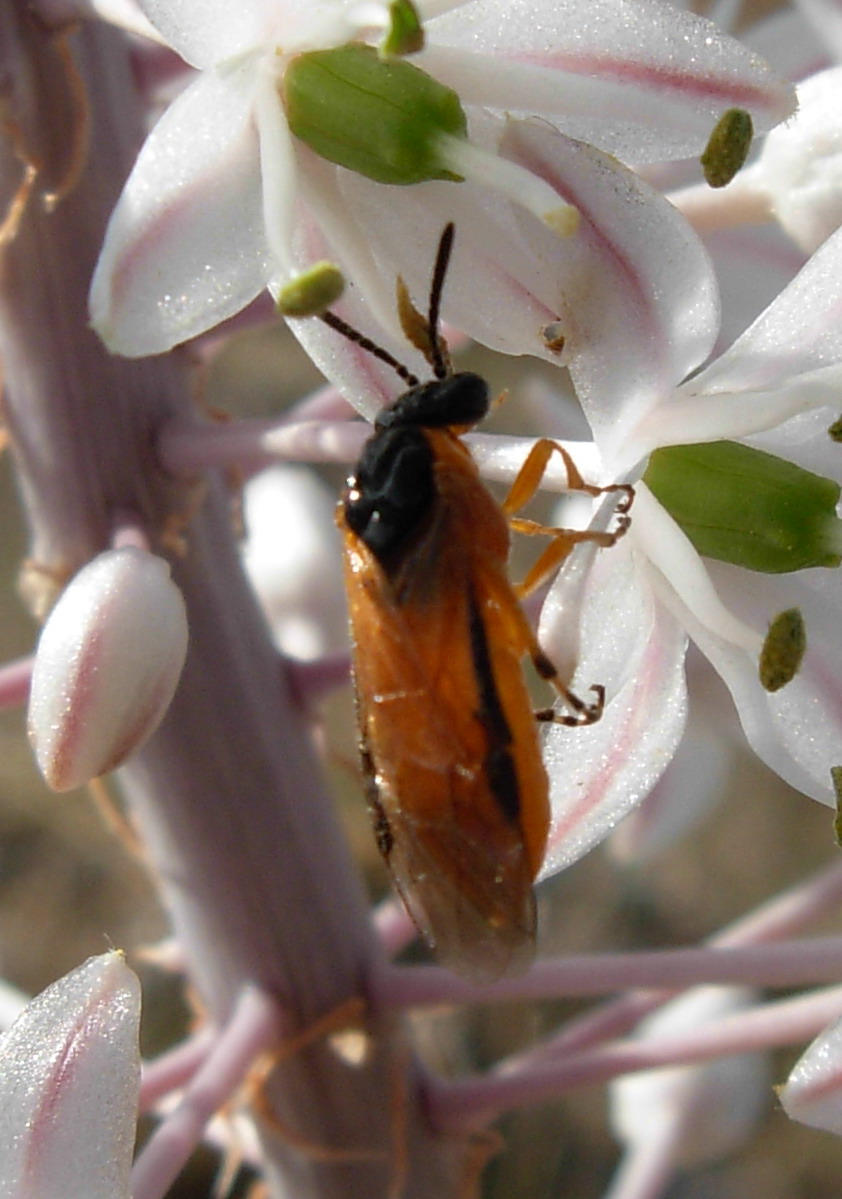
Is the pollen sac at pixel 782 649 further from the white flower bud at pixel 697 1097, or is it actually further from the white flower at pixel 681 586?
the white flower bud at pixel 697 1097

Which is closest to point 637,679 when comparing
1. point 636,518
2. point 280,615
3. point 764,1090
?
point 636,518

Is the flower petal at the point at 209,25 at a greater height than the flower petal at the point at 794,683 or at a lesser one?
greater

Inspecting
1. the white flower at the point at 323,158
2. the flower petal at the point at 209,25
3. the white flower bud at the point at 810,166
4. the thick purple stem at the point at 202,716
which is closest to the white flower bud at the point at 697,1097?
the thick purple stem at the point at 202,716

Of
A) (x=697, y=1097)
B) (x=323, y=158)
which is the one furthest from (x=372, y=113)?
(x=697, y=1097)

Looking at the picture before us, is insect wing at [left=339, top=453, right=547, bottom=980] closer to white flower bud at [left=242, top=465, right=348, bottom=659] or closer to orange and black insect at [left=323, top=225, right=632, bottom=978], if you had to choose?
orange and black insect at [left=323, top=225, right=632, bottom=978]

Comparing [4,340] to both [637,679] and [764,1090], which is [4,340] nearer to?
[637,679]

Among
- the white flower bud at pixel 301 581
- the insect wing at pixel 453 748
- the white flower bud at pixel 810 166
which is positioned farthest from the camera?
the white flower bud at pixel 301 581

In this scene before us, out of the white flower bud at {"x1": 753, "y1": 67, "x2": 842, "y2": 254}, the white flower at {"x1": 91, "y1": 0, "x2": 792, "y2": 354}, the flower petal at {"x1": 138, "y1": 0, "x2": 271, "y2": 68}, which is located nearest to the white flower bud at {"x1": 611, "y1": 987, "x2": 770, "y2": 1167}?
the white flower bud at {"x1": 753, "y1": 67, "x2": 842, "y2": 254}
